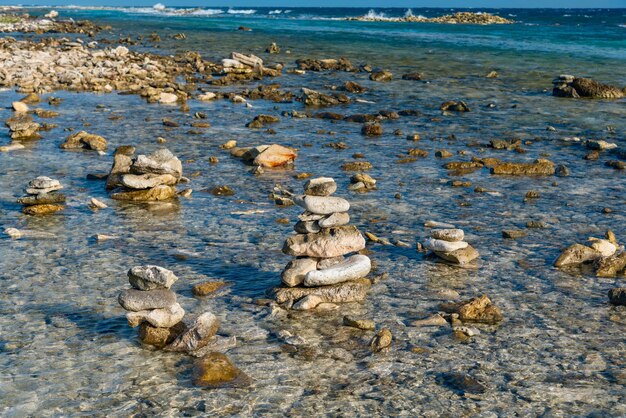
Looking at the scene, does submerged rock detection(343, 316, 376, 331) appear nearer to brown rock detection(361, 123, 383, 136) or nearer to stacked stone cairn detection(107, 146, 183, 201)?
stacked stone cairn detection(107, 146, 183, 201)

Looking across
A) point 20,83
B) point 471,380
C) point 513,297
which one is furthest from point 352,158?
point 20,83

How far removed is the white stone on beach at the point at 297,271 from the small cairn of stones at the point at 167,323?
1400 mm

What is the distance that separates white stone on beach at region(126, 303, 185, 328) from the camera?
343 inches

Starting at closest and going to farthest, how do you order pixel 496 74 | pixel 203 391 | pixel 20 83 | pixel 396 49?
pixel 203 391 < pixel 20 83 < pixel 496 74 < pixel 396 49

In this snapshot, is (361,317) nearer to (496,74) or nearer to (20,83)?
(20,83)

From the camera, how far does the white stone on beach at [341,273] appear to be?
9.97 m

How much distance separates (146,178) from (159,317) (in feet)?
22.9

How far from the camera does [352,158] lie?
19.3 meters

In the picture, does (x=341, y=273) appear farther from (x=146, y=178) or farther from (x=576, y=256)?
(x=146, y=178)

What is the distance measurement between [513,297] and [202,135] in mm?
13585

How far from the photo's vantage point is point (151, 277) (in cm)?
902

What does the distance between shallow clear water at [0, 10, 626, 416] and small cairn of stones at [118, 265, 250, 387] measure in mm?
213

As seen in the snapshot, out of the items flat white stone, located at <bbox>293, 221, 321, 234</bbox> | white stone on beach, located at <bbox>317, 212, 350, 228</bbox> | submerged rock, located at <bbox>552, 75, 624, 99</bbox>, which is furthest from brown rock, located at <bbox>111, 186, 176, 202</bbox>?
submerged rock, located at <bbox>552, 75, 624, 99</bbox>

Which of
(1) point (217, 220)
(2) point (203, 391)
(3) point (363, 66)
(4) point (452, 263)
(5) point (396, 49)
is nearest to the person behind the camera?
(2) point (203, 391)
